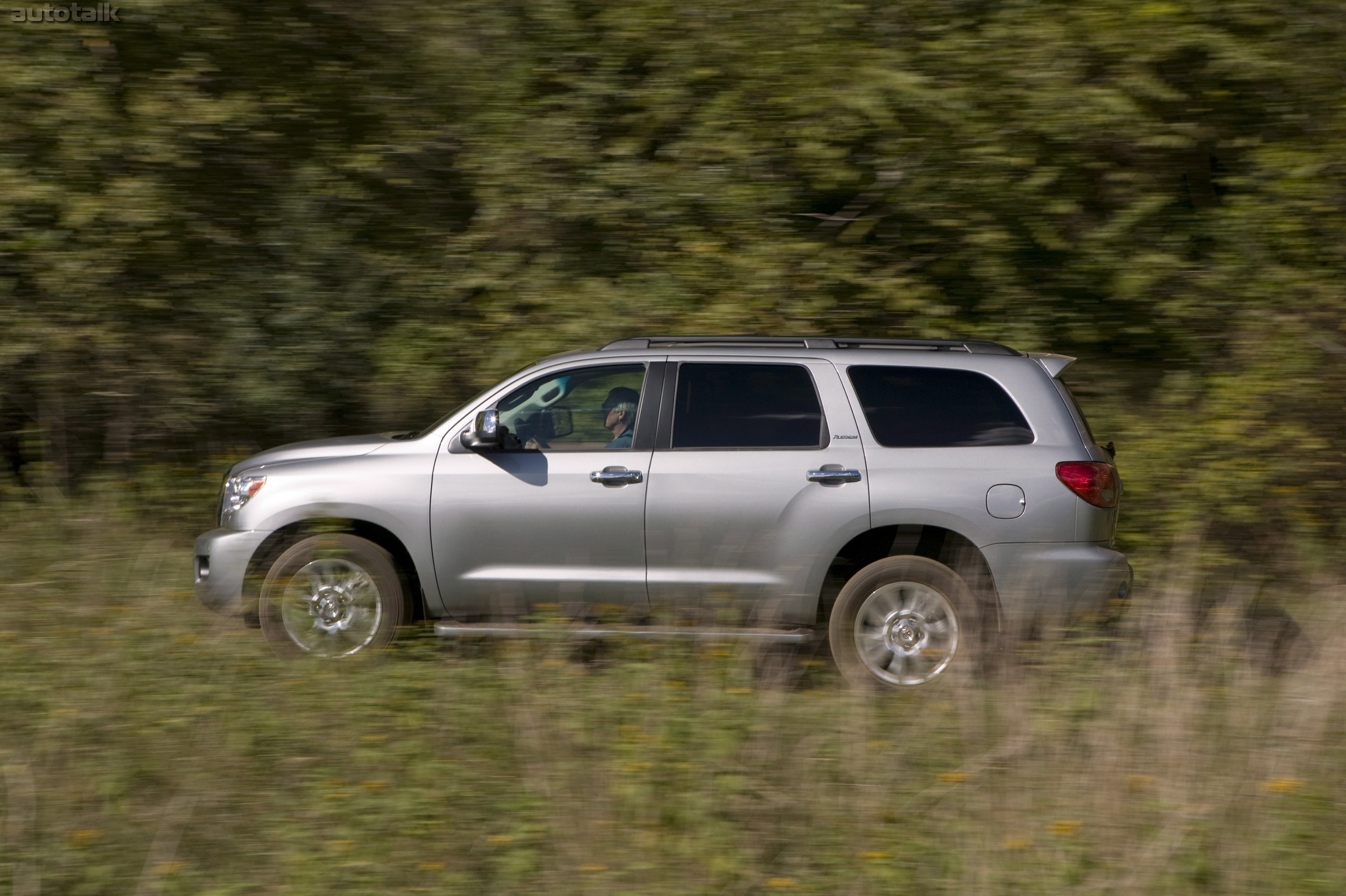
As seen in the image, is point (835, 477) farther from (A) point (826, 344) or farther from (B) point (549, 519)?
(B) point (549, 519)

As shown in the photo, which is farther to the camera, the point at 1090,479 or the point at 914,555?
the point at 914,555

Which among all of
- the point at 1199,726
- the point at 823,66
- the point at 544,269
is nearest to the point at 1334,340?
the point at 823,66

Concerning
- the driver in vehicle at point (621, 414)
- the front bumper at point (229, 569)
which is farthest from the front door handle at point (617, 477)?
the front bumper at point (229, 569)

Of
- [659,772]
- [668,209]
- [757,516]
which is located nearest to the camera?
[659,772]

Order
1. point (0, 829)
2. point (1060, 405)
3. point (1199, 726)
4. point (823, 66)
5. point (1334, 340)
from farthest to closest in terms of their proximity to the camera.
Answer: point (823, 66) → point (1334, 340) → point (1060, 405) → point (1199, 726) → point (0, 829)

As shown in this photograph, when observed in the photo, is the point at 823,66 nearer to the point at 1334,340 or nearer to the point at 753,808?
the point at 1334,340

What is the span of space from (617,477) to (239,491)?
2020 mm

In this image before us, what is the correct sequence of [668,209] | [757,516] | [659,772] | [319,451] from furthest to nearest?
[668,209], [319,451], [757,516], [659,772]

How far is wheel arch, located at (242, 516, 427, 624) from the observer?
587 centimetres

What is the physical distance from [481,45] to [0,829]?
280 inches

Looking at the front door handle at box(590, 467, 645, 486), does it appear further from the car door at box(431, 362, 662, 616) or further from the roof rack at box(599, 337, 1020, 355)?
the roof rack at box(599, 337, 1020, 355)

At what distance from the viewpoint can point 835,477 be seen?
5641mm

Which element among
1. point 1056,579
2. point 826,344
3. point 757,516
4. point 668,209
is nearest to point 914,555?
point 1056,579

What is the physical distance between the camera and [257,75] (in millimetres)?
8875
